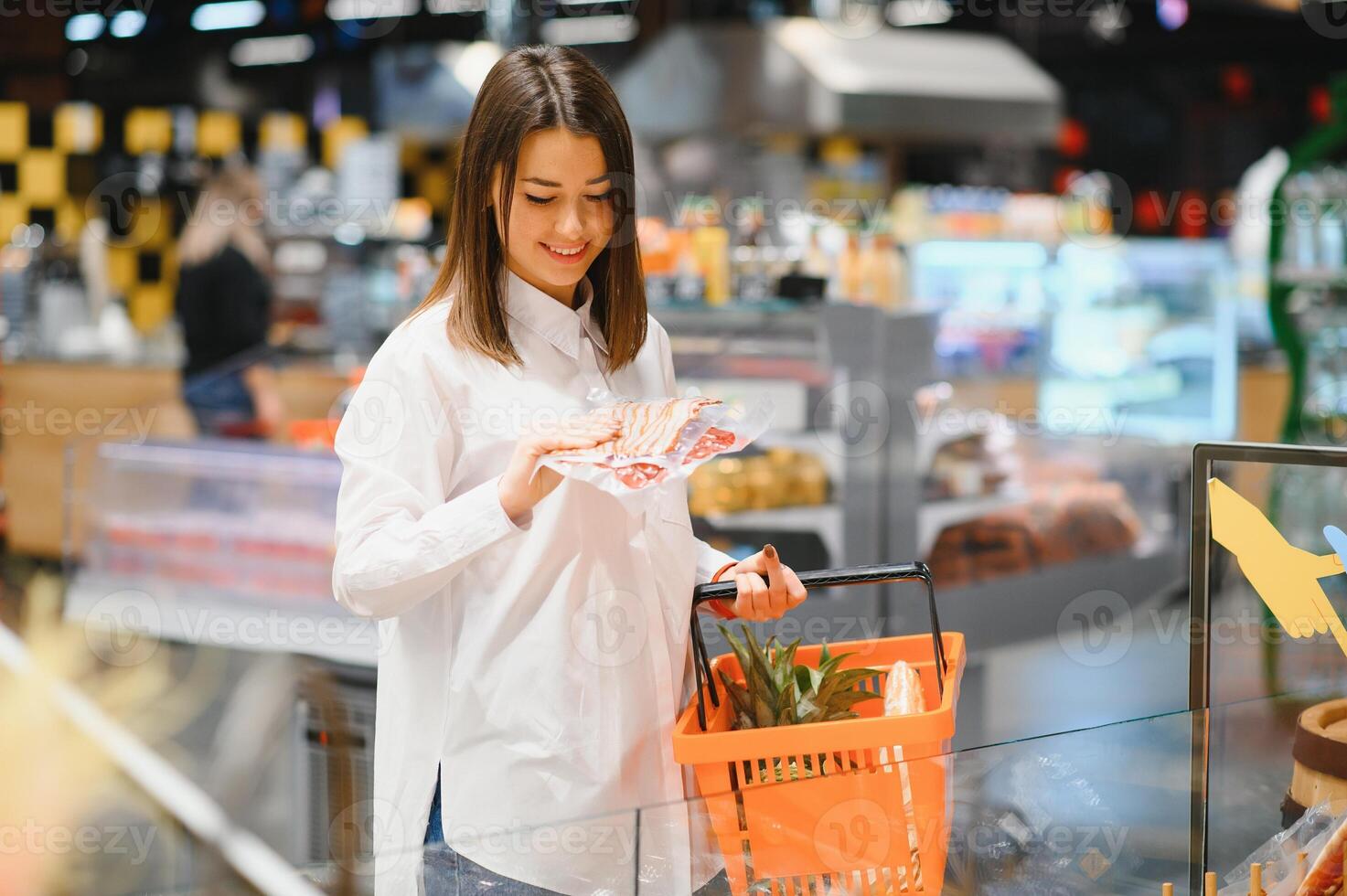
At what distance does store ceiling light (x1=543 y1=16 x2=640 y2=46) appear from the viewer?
11.2m

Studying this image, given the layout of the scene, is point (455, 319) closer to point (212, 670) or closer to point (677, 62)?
point (212, 670)

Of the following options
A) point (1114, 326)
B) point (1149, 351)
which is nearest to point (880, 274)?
point (1114, 326)

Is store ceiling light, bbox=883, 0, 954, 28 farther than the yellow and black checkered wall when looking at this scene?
Yes

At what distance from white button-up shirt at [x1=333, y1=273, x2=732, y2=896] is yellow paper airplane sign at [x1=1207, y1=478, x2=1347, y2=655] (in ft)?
2.06

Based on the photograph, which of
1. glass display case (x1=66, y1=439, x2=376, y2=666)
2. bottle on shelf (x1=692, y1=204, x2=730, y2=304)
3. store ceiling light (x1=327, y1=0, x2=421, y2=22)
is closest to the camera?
glass display case (x1=66, y1=439, x2=376, y2=666)

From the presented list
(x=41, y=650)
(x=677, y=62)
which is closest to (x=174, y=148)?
(x=677, y=62)

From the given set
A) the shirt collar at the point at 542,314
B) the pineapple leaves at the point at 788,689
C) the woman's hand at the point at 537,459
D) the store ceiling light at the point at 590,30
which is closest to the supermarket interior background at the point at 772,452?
the pineapple leaves at the point at 788,689

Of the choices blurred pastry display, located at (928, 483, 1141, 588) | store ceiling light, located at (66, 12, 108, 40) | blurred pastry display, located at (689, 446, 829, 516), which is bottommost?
blurred pastry display, located at (928, 483, 1141, 588)

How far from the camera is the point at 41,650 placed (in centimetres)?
567

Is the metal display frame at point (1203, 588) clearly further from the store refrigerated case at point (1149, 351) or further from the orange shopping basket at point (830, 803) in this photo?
the store refrigerated case at point (1149, 351)

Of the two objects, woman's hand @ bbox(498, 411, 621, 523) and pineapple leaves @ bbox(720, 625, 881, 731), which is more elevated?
woman's hand @ bbox(498, 411, 621, 523)

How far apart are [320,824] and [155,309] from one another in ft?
31.6

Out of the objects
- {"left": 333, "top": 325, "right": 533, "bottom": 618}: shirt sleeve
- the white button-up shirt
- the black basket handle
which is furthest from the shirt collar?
the black basket handle

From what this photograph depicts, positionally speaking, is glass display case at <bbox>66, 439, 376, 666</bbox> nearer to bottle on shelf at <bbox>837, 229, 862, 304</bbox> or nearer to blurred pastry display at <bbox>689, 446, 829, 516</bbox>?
Result: blurred pastry display at <bbox>689, 446, 829, 516</bbox>
